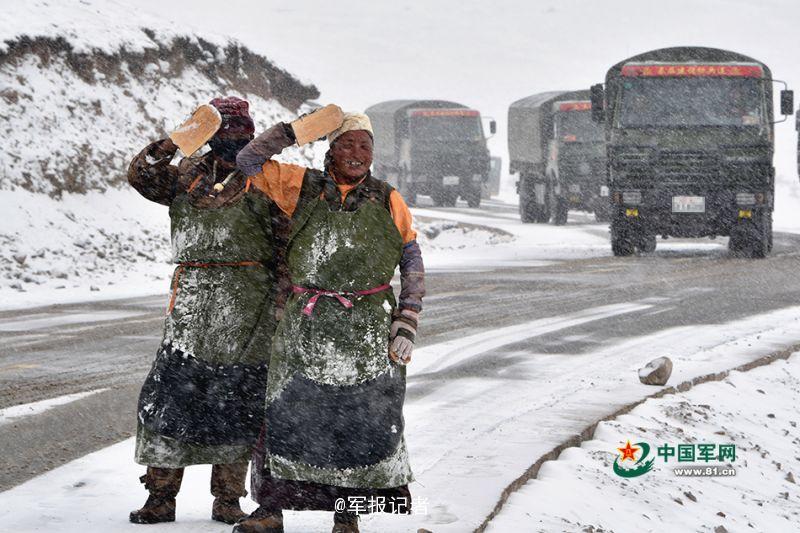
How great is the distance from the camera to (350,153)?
15.7 ft

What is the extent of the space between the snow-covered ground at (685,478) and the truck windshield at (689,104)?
1111 cm

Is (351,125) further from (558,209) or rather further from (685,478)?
(558,209)

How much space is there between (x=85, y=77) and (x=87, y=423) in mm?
16906

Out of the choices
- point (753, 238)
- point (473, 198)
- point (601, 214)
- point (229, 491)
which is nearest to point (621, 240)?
point (753, 238)

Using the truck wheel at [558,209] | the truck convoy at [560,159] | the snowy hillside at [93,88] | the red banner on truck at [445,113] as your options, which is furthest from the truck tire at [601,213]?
the snowy hillside at [93,88]

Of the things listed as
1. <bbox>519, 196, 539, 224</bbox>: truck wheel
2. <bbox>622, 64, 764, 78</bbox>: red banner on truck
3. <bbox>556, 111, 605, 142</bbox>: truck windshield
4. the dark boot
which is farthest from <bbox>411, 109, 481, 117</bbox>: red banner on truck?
the dark boot

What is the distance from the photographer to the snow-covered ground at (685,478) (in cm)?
564

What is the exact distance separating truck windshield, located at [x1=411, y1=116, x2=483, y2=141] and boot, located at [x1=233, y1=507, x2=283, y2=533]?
34.3 metres

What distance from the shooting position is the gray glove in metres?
4.75

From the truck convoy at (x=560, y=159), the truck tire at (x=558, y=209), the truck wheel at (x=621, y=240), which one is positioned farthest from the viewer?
the truck tire at (x=558, y=209)

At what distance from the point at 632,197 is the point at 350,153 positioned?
1570cm

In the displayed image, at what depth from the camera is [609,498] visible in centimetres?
598

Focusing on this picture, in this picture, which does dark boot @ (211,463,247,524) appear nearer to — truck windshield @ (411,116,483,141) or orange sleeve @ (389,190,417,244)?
orange sleeve @ (389,190,417,244)

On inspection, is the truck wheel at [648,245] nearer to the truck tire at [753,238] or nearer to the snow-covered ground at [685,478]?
the truck tire at [753,238]
